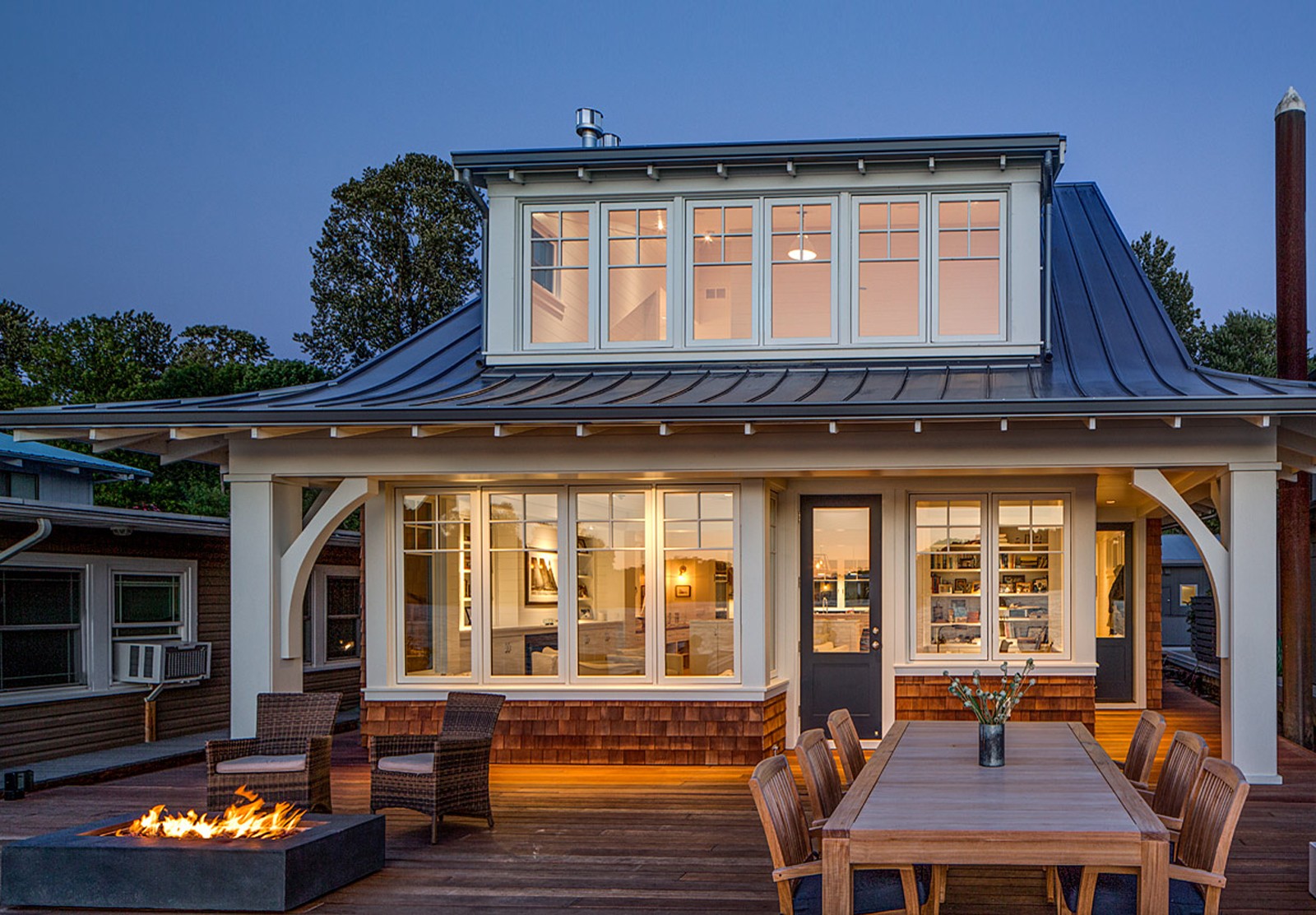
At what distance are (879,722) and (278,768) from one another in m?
5.10

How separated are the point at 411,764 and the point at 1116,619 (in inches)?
346

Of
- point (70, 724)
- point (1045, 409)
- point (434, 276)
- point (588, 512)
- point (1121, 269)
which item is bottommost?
point (70, 724)

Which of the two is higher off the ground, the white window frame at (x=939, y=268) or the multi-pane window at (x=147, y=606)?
the white window frame at (x=939, y=268)

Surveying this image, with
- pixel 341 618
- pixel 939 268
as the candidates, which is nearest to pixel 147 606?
pixel 341 618

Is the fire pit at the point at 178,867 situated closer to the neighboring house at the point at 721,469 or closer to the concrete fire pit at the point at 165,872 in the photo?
the concrete fire pit at the point at 165,872

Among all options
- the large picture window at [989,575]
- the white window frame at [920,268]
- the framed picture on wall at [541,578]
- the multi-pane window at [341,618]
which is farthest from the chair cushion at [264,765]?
the multi-pane window at [341,618]

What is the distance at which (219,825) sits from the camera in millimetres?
5871

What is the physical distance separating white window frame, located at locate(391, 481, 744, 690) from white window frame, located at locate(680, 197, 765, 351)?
4.31ft

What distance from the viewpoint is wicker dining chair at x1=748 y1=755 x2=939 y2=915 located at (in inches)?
166

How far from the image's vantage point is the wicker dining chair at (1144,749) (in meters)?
5.91

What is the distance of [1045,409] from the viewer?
778 centimetres

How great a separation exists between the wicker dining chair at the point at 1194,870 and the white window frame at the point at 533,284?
21.1 feet

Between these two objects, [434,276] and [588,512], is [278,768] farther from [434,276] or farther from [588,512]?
[434,276]

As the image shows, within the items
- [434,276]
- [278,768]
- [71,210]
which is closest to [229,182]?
[71,210]
